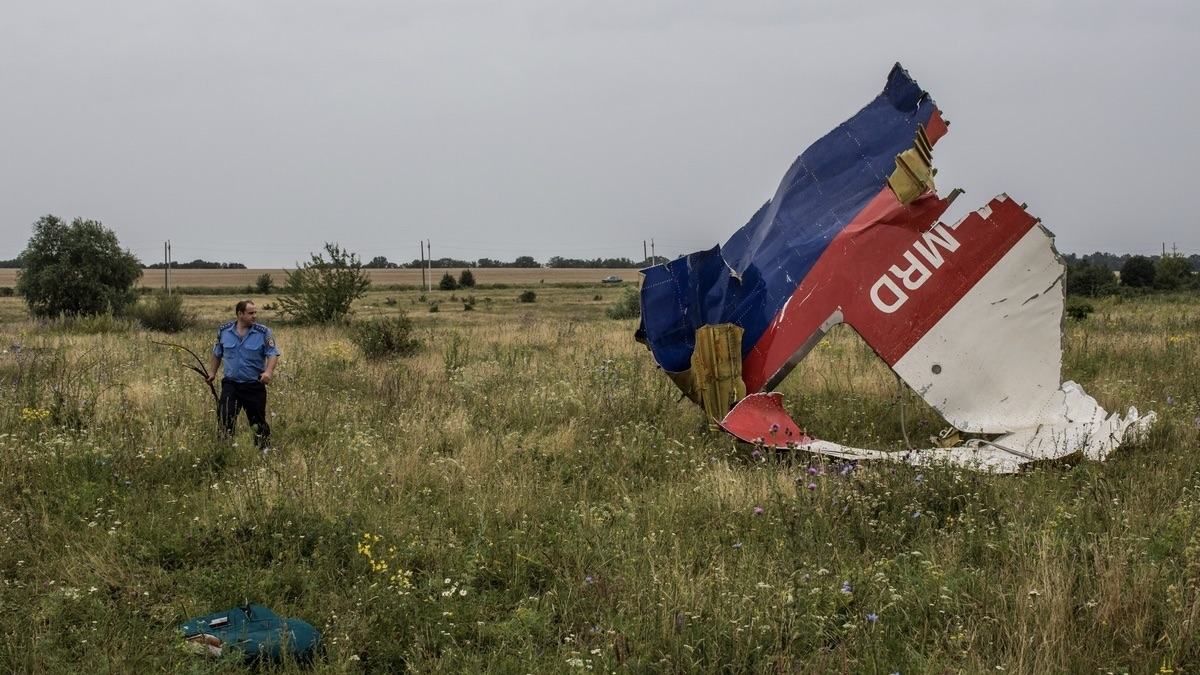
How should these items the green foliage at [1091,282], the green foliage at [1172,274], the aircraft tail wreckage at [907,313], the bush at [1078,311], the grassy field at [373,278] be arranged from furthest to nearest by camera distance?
1. the grassy field at [373,278]
2. the green foliage at [1172,274]
3. the green foliage at [1091,282]
4. the bush at [1078,311]
5. the aircraft tail wreckage at [907,313]

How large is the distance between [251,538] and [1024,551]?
12.9 feet

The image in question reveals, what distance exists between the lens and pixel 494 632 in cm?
370

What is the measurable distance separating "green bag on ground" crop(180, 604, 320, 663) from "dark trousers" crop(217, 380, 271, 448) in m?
3.65

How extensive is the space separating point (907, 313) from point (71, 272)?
27.7 m

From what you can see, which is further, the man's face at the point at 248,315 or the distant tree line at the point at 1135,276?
the distant tree line at the point at 1135,276

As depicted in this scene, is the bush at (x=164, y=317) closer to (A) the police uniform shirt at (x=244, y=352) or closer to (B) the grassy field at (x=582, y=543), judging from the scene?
(B) the grassy field at (x=582, y=543)

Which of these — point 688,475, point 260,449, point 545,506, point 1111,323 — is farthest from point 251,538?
point 1111,323

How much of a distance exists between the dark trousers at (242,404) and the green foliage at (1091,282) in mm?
38226

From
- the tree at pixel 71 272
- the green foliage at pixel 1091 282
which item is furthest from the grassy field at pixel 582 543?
the green foliage at pixel 1091 282

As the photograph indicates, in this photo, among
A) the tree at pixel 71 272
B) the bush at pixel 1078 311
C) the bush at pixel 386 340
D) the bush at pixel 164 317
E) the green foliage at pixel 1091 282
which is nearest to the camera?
the bush at pixel 386 340

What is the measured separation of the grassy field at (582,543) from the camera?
11.3 ft

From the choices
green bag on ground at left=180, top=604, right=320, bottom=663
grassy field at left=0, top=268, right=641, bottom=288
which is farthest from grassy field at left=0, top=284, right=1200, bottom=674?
grassy field at left=0, top=268, right=641, bottom=288

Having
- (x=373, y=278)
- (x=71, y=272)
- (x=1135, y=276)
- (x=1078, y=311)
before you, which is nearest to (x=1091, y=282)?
(x=1135, y=276)

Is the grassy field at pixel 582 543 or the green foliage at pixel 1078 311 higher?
the green foliage at pixel 1078 311
